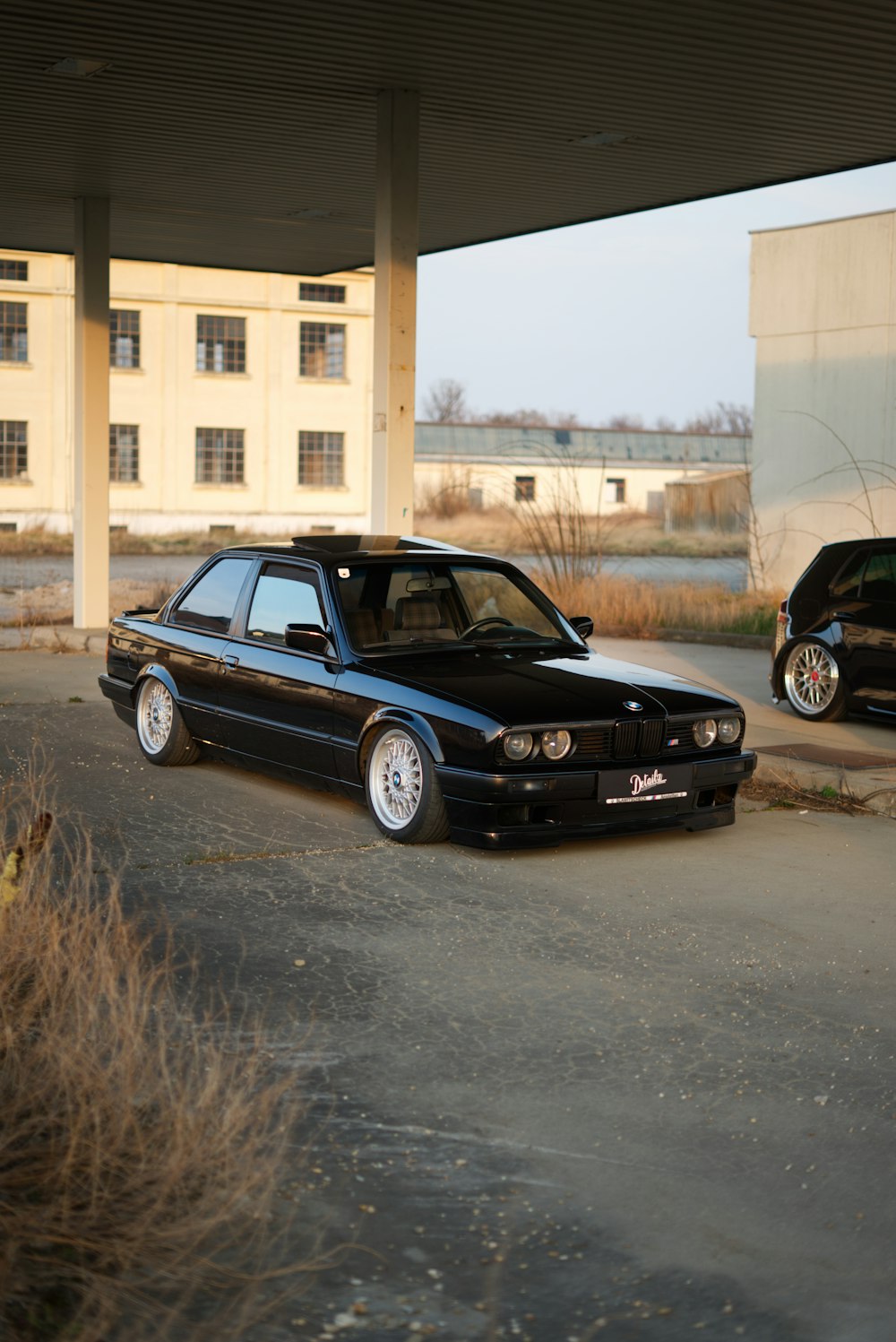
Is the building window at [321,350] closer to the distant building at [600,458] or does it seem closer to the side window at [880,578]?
the distant building at [600,458]

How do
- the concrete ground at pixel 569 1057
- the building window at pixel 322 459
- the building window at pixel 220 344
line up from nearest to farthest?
Answer: the concrete ground at pixel 569 1057 < the building window at pixel 220 344 < the building window at pixel 322 459

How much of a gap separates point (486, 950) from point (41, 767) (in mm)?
4684

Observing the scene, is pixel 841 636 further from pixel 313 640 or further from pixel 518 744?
pixel 518 744

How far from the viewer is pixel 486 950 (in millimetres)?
6156

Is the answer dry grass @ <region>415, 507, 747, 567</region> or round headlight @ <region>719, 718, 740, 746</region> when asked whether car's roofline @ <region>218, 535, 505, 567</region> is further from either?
dry grass @ <region>415, 507, 747, 567</region>

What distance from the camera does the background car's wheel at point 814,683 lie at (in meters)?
12.4

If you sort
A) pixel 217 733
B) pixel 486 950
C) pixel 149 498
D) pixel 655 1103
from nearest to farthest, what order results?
pixel 655 1103, pixel 486 950, pixel 217 733, pixel 149 498

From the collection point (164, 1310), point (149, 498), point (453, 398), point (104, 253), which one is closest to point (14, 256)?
point (149, 498)

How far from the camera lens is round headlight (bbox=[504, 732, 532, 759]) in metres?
7.46

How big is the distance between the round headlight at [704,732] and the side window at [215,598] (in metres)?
3.07

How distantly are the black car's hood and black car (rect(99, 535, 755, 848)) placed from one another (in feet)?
0.05

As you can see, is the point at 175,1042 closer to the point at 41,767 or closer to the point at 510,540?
the point at 41,767

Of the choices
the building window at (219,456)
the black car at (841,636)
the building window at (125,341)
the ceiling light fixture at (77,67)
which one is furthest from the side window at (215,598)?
the building window at (219,456)

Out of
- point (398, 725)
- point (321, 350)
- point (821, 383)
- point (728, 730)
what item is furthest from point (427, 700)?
point (321, 350)
